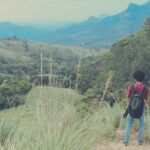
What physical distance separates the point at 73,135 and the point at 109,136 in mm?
4917

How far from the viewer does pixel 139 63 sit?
177 feet

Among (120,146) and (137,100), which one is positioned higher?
(137,100)

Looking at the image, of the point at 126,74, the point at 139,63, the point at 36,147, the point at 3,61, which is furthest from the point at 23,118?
the point at 3,61

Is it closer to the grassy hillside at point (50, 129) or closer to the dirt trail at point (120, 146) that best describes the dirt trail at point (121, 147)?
the dirt trail at point (120, 146)

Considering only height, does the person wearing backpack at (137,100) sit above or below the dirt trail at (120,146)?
above

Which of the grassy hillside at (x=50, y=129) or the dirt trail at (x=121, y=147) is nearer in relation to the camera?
the grassy hillside at (x=50, y=129)

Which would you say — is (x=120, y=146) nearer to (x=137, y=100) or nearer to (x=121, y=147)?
(x=121, y=147)

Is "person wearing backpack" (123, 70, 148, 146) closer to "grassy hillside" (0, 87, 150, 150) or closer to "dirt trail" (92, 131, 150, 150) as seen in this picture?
"dirt trail" (92, 131, 150, 150)

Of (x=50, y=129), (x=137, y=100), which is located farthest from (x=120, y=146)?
(x=50, y=129)

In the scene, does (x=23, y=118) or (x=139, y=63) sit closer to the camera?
(x=23, y=118)

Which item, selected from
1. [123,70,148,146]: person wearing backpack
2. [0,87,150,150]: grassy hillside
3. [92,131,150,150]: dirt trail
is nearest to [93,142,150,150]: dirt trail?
[92,131,150,150]: dirt trail

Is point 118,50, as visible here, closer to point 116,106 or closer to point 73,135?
point 116,106

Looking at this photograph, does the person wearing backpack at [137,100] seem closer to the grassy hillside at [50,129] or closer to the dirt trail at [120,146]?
the dirt trail at [120,146]

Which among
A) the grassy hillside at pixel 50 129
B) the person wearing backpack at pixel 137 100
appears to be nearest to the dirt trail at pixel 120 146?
the person wearing backpack at pixel 137 100
